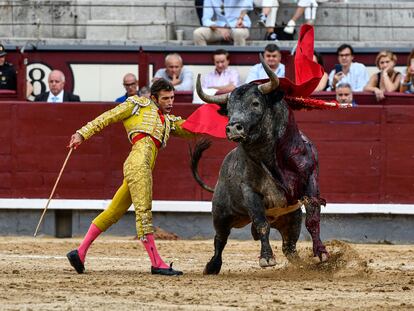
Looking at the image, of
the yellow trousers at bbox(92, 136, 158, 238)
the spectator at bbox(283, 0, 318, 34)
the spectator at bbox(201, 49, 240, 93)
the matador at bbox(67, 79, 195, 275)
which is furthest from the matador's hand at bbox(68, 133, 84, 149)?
the spectator at bbox(283, 0, 318, 34)

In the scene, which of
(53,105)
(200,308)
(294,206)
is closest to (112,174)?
(53,105)

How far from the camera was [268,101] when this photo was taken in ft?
31.1

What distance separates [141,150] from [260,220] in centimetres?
103

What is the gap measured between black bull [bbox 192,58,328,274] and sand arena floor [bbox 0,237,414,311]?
413 mm

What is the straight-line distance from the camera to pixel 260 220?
30.7 ft

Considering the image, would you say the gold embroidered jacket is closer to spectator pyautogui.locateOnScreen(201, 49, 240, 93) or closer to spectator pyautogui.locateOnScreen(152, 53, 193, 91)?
spectator pyautogui.locateOnScreen(201, 49, 240, 93)

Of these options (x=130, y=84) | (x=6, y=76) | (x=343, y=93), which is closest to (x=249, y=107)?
(x=343, y=93)

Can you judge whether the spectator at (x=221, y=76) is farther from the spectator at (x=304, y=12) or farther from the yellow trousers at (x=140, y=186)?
the yellow trousers at (x=140, y=186)

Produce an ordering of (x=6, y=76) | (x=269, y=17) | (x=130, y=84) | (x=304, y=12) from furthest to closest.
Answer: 1. (x=304, y=12)
2. (x=269, y=17)
3. (x=6, y=76)
4. (x=130, y=84)

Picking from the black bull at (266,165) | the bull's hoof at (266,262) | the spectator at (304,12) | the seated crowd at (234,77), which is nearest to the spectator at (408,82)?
the seated crowd at (234,77)

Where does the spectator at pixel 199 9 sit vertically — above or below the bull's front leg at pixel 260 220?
above

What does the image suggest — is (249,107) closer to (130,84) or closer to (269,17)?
(130,84)

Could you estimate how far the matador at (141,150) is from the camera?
31.8 ft

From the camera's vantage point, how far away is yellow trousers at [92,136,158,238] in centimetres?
969
